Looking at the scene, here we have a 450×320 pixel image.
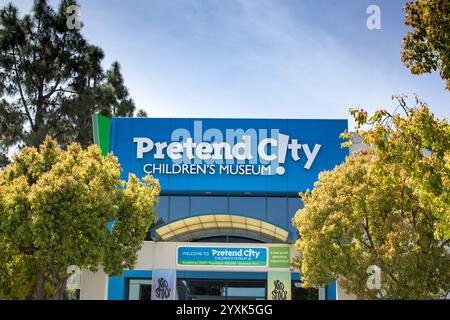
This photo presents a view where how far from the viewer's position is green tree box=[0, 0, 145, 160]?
1564 inches

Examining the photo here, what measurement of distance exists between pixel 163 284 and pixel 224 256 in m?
3.22

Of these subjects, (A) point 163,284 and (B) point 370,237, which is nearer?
(B) point 370,237

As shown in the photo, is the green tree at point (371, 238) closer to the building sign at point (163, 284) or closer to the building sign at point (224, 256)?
the building sign at point (224, 256)

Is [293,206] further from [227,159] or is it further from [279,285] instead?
[279,285]

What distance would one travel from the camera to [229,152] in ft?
114

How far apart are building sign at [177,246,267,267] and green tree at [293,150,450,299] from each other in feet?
16.8

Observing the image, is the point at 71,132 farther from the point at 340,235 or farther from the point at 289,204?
the point at 340,235

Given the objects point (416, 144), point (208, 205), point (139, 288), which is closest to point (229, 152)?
point (208, 205)

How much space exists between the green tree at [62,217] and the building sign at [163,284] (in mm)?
5994

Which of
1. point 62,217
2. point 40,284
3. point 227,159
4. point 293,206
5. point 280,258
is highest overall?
point 227,159

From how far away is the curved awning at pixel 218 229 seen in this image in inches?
1166

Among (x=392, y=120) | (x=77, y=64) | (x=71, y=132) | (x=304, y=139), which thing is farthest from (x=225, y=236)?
(x=392, y=120)
